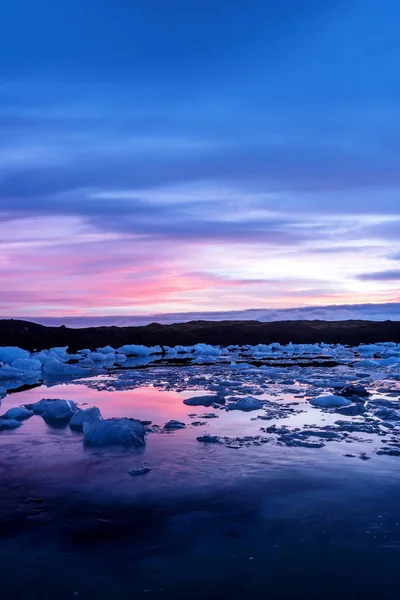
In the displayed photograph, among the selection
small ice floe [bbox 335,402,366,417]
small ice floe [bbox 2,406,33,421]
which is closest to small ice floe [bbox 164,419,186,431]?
small ice floe [bbox 2,406,33,421]

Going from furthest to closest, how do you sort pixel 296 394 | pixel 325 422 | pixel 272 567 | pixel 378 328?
pixel 378 328 < pixel 296 394 < pixel 325 422 < pixel 272 567

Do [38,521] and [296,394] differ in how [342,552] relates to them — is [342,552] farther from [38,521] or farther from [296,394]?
[296,394]

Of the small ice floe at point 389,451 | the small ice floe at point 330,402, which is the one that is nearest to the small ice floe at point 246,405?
the small ice floe at point 330,402

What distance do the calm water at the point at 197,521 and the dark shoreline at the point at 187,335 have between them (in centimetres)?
3394

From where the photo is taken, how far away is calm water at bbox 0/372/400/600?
300 centimetres

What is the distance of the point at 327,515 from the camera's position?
13.1ft

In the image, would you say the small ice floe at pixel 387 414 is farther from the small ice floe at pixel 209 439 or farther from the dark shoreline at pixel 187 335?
the dark shoreline at pixel 187 335

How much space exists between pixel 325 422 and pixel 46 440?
4068 millimetres

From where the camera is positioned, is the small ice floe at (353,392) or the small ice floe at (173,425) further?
the small ice floe at (353,392)

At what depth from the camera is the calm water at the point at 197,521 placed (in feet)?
9.86

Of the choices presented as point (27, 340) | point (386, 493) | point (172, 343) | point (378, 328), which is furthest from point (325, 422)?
point (378, 328)

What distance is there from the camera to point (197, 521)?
3.89 metres

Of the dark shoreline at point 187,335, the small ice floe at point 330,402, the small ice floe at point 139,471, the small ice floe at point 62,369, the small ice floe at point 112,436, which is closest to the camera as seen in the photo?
the small ice floe at point 139,471

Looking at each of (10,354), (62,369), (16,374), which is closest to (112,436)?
(16,374)
